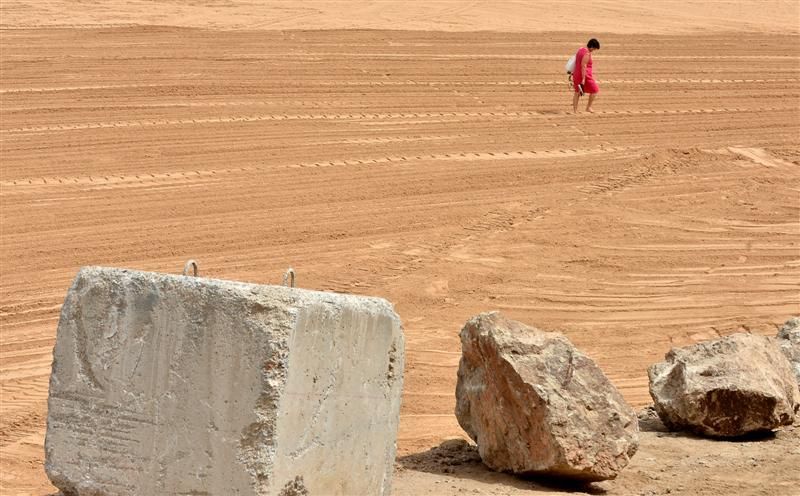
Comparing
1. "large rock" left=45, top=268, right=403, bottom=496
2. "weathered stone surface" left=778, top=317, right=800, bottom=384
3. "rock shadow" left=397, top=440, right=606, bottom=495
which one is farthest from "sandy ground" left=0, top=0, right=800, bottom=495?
"large rock" left=45, top=268, right=403, bottom=496

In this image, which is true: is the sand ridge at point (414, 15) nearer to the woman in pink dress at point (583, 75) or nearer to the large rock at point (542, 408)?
the woman in pink dress at point (583, 75)

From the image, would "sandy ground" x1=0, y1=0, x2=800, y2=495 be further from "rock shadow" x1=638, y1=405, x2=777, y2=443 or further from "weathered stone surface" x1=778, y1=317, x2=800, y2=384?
"weathered stone surface" x1=778, y1=317, x2=800, y2=384

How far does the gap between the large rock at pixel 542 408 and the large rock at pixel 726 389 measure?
836 millimetres

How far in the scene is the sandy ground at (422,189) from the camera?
9680mm

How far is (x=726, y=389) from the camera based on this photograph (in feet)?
22.6

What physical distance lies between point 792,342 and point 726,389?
1.44m

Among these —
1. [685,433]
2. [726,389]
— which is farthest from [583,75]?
[726,389]

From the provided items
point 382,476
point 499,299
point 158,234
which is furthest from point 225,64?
point 382,476

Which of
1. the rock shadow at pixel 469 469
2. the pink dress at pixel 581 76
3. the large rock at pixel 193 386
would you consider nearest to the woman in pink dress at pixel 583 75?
the pink dress at pixel 581 76

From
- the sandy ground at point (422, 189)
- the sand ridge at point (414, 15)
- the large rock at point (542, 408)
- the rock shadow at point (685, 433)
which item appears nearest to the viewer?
the large rock at point (542, 408)

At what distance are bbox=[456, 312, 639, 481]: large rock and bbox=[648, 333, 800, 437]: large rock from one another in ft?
2.74

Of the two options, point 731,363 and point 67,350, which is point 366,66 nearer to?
point 731,363

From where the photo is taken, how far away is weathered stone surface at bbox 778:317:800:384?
7945 mm

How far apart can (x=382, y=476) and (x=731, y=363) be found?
2649 millimetres
